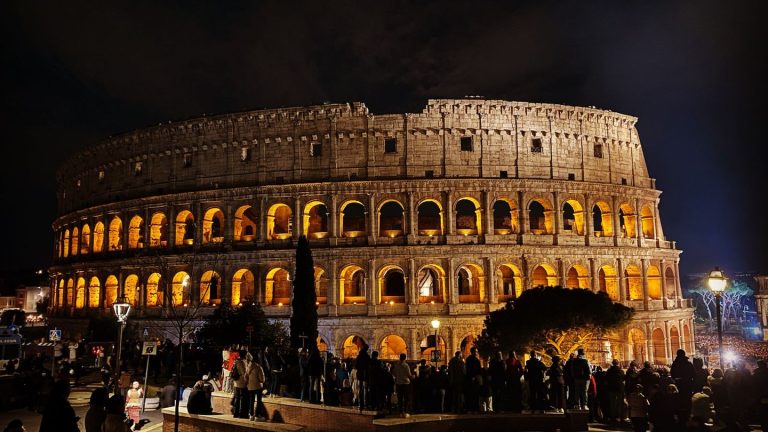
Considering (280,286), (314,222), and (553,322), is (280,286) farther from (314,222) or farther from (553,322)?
(553,322)

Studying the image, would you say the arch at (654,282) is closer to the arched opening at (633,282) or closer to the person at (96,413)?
the arched opening at (633,282)

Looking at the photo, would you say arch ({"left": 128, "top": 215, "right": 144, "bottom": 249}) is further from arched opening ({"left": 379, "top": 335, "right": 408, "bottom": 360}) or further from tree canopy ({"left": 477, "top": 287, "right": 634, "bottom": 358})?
tree canopy ({"left": 477, "top": 287, "right": 634, "bottom": 358})

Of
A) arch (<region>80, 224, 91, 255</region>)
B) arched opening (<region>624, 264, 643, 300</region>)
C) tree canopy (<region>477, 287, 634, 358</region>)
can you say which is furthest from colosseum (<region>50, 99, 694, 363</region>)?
tree canopy (<region>477, 287, 634, 358</region>)

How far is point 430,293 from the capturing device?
3362 cm

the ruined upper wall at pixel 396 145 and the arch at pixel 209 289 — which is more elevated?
the ruined upper wall at pixel 396 145

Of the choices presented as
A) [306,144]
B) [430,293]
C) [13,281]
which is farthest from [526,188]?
[13,281]

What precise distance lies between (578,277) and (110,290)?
28227mm

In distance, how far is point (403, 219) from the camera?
30.5m

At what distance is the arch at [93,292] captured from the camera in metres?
37.1

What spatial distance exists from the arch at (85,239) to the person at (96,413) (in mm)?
33790

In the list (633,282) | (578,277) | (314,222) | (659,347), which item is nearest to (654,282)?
(633,282)

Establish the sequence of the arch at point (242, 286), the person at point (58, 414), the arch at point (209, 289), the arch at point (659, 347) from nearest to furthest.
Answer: the person at point (58, 414) < the arch at point (242, 286) < the arch at point (209, 289) < the arch at point (659, 347)

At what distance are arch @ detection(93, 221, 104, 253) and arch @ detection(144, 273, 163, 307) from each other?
608 cm

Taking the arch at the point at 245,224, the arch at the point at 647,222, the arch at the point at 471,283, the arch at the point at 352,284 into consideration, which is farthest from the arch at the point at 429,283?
the arch at the point at 647,222
